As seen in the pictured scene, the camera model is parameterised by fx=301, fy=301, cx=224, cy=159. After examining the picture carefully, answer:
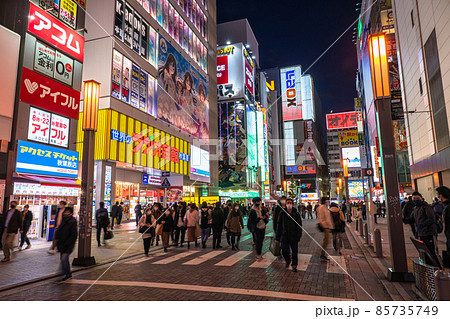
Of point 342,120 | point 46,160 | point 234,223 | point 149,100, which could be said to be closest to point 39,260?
point 234,223

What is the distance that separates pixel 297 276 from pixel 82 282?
4926mm

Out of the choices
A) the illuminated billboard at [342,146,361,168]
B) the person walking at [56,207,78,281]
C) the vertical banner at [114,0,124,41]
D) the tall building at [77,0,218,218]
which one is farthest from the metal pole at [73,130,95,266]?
the illuminated billboard at [342,146,361,168]

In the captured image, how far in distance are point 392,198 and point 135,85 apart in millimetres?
24135

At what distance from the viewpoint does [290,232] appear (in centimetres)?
787

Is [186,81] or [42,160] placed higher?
[186,81]

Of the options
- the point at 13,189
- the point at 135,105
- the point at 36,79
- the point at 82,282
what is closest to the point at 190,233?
the point at 82,282

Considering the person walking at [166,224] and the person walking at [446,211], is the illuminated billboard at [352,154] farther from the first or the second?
the person walking at [446,211]

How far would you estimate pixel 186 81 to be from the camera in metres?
36.3

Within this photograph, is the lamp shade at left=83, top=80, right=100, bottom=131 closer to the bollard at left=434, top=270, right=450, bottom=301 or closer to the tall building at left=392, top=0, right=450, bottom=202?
the bollard at left=434, top=270, right=450, bottom=301

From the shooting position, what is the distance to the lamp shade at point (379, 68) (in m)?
7.23

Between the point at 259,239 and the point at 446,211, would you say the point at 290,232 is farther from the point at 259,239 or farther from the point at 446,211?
the point at 446,211

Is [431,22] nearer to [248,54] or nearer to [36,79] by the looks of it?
[36,79]

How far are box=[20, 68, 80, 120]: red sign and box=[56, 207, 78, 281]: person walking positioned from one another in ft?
33.2

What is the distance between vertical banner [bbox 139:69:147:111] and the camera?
2723 centimetres
